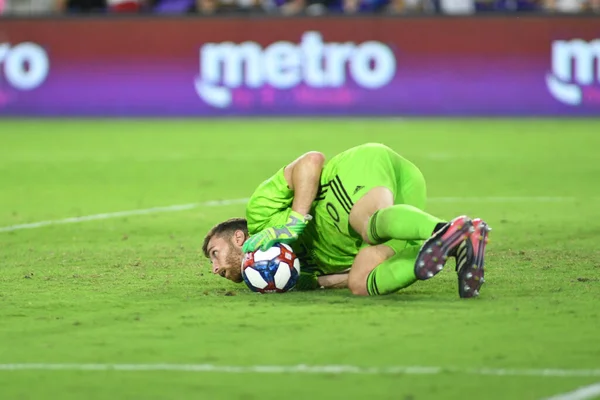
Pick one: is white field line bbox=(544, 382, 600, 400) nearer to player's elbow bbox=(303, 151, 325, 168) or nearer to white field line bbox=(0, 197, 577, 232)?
player's elbow bbox=(303, 151, 325, 168)

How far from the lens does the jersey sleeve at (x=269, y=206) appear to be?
290 inches

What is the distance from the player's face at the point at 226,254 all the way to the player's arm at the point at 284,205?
0.46 feet

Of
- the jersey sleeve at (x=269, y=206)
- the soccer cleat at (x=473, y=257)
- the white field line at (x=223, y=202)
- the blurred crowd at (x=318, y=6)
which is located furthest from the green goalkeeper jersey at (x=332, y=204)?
the blurred crowd at (x=318, y=6)

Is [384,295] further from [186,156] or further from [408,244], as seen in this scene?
[186,156]

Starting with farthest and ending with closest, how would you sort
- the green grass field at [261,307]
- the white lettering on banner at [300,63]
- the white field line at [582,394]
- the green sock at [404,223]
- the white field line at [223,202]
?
the white lettering on banner at [300,63] < the white field line at [223,202] < the green sock at [404,223] < the green grass field at [261,307] < the white field line at [582,394]

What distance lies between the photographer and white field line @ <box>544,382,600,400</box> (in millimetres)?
4902

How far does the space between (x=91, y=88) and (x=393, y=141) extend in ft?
21.0

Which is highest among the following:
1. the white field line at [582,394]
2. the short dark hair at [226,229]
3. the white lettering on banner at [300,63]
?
the short dark hair at [226,229]

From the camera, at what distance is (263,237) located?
7188 mm

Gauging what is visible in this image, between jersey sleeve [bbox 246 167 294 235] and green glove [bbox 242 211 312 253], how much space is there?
4.7 inches

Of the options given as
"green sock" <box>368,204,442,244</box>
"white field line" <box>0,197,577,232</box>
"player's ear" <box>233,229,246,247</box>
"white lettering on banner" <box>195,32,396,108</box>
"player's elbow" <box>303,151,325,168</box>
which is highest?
"player's elbow" <box>303,151,325,168</box>

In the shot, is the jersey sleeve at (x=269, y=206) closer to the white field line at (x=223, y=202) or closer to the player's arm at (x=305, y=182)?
the player's arm at (x=305, y=182)

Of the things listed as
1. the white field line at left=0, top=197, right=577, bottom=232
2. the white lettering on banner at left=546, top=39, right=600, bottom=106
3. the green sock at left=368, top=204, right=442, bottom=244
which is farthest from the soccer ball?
the white lettering on banner at left=546, top=39, right=600, bottom=106

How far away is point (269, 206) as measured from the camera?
7.36m
